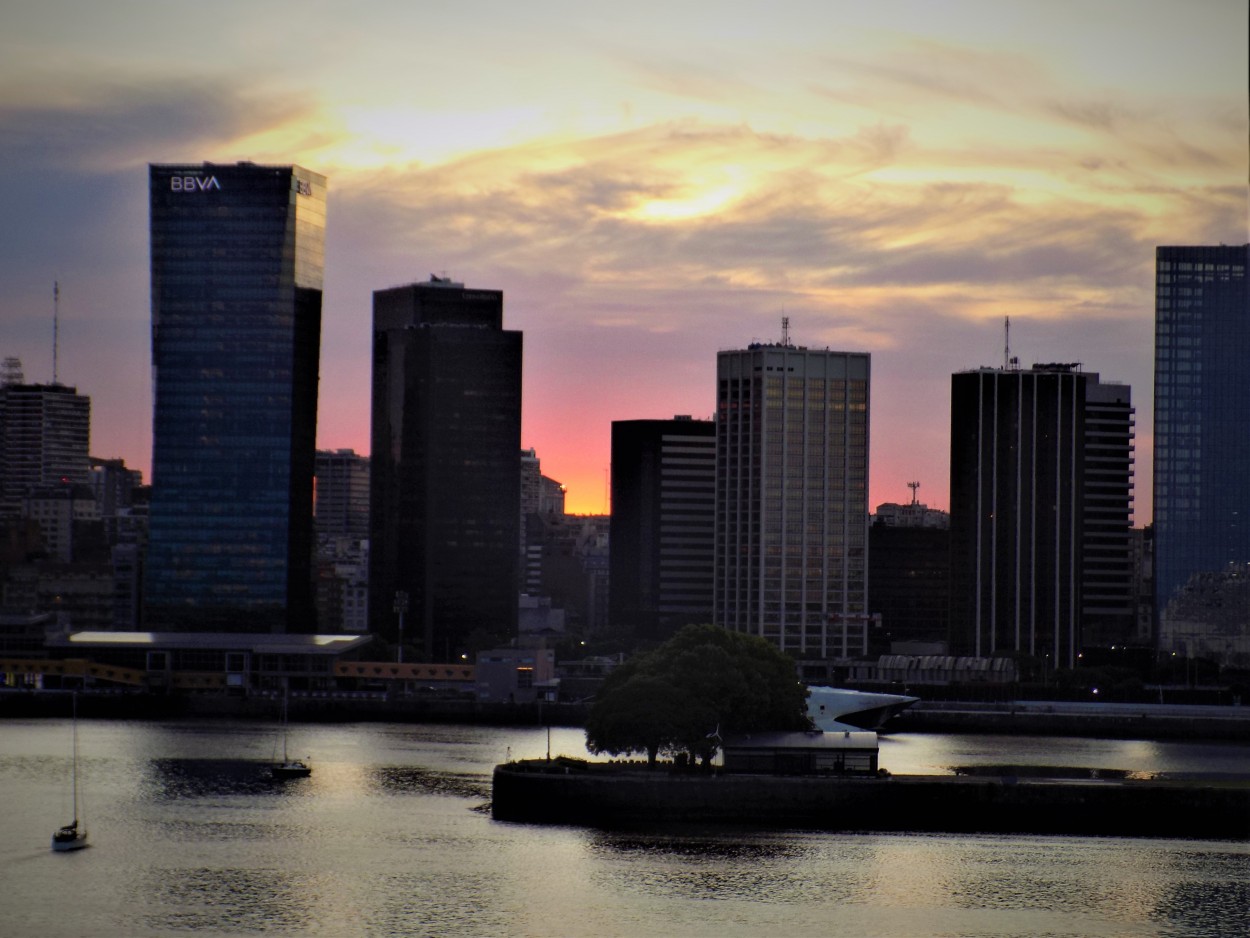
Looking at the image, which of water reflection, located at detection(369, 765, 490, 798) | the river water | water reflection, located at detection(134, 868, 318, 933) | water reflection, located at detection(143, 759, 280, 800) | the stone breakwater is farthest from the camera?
water reflection, located at detection(369, 765, 490, 798)

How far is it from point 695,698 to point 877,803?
10924 millimetres

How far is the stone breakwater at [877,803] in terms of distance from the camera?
99.4 meters

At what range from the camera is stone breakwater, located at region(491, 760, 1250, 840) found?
9938 cm

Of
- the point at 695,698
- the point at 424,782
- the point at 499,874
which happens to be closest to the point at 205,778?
the point at 424,782

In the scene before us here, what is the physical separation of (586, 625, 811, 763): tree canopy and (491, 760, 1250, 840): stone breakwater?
313cm

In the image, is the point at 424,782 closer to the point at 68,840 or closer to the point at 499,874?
the point at 68,840

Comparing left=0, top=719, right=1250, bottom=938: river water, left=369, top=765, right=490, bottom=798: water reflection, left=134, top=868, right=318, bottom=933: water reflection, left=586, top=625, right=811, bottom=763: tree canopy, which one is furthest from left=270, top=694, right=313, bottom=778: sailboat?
left=134, top=868, right=318, bottom=933: water reflection

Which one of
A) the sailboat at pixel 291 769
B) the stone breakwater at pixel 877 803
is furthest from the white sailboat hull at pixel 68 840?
the sailboat at pixel 291 769

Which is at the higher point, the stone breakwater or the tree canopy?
the tree canopy

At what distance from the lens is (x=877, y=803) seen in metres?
101

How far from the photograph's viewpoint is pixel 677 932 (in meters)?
74.3

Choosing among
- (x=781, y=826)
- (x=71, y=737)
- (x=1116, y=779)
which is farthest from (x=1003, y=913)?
(x=71, y=737)

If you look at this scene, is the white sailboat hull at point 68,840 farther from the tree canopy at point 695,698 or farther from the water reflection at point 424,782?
the tree canopy at point 695,698

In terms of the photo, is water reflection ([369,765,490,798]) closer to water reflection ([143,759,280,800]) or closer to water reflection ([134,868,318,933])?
water reflection ([143,759,280,800])
